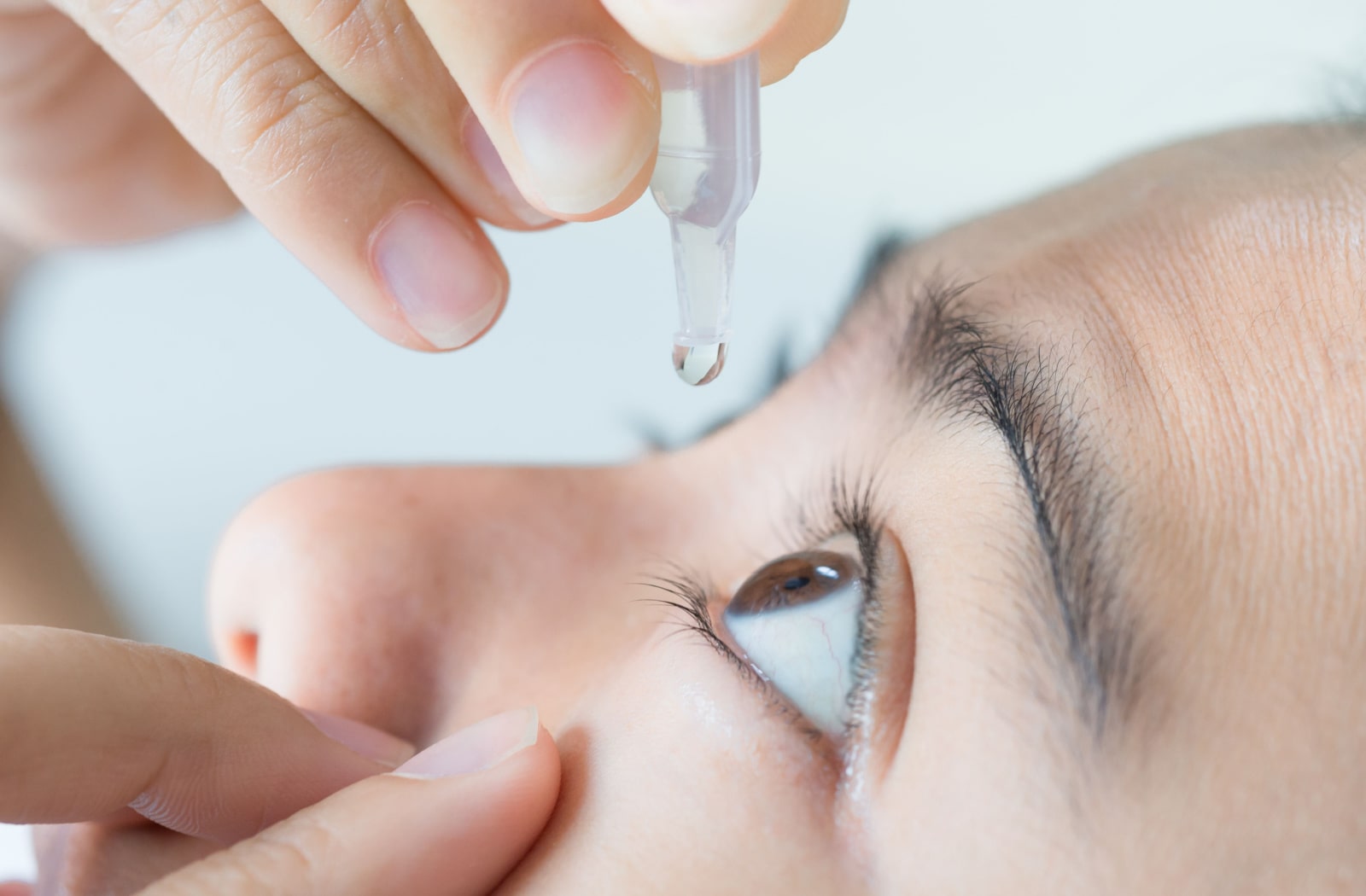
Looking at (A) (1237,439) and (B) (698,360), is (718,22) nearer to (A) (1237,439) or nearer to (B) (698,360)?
(B) (698,360)

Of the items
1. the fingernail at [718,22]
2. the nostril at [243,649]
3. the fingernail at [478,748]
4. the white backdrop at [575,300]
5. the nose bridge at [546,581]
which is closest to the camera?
the fingernail at [718,22]

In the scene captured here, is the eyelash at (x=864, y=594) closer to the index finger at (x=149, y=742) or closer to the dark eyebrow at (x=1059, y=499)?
the dark eyebrow at (x=1059, y=499)

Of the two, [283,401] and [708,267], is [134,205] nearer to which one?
[283,401]

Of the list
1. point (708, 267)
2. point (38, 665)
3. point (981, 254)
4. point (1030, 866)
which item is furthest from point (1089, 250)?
point (38, 665)

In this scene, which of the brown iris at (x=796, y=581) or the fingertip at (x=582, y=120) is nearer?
the fingertip at (x=582, y=120)

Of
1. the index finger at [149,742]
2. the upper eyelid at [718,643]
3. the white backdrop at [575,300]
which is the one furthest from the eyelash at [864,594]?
the white backdrop at [575,300]

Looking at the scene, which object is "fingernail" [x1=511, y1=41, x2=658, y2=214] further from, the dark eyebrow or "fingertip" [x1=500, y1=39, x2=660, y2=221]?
the dark eyebrow

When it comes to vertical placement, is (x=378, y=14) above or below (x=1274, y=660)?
above
